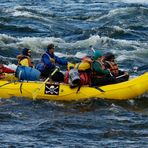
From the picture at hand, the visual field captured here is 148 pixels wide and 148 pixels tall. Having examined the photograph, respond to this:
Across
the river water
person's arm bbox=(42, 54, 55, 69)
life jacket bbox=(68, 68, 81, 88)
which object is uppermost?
person's arm bbox=(42, 54, 55, 69)

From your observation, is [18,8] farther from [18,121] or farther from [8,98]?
[18,121]

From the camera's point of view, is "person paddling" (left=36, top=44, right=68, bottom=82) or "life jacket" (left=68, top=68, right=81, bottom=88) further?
→ "person paddling" (left=36, top=44, right=68, bottom=82)

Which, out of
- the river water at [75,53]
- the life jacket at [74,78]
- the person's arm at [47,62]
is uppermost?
the person's arm at [47,62]

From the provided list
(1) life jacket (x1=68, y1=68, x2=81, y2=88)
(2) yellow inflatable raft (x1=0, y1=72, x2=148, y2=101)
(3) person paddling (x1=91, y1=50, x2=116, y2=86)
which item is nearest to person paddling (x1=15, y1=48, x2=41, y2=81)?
(2) yellow inflatable raft (x1=0, y1=72, x2=148, y2=101)

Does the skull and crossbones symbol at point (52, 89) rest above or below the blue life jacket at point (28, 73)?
below

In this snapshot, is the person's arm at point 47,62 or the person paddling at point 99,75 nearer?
the person paddling at point 99,75

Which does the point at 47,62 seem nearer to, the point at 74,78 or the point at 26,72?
the point at 26,72

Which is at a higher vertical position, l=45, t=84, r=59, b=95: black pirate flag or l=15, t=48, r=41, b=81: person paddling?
l=15, t=48, r=41, b=81: person paddling

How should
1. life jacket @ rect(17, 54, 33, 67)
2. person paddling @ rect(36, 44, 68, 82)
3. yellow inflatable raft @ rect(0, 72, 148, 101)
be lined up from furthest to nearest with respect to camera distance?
1. person paddling @ rect(36, 44, 68, 82)
2. life jacket @ rect(17, 54, 33, 67)
3. yellow inflatable raft @ rect(0, 72, 148, 101)

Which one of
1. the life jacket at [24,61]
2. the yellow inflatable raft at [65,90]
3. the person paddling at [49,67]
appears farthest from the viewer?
the person paddling at [49,67]

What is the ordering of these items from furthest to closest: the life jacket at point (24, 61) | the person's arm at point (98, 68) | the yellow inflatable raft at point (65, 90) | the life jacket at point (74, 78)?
the life jacket at point (24, 61), the person's arm at point (98, 68), the yellow inflatable raft at point (65, 90), the life jacket at point (74, 78)

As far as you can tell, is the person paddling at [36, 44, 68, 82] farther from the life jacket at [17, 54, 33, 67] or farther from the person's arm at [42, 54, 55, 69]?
the life jacket at [17, 54, 33, 67]

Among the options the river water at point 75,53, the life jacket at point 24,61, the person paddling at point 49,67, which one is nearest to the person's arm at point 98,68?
the river water at point 75,53

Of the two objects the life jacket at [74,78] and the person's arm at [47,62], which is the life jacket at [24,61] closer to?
the person's arm at [47,62]
